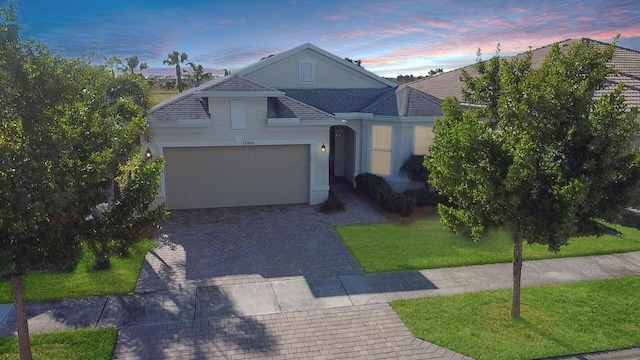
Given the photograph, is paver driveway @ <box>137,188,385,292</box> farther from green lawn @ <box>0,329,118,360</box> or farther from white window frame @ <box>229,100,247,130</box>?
white window frame @ <box>229,100,247,130</box>

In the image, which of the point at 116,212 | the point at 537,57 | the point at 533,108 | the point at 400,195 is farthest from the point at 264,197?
the point at 537,57

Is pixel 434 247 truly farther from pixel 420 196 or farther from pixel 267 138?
pixel 267 138

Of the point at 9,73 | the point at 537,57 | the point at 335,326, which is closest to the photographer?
the point at 9,73

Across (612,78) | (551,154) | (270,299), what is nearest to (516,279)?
(551,154)

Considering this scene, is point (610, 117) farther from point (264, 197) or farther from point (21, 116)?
point (264, 197)

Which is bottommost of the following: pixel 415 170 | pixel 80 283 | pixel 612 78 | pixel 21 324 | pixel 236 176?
pixel 80 283

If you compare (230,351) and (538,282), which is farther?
(538,282)
